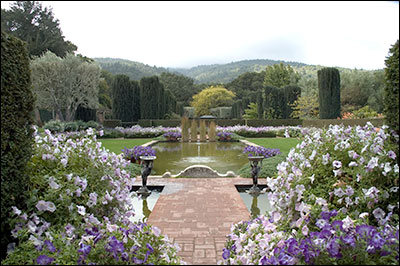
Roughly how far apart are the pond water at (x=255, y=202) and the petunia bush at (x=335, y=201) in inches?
56.6

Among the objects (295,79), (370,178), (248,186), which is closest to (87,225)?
(370,178)

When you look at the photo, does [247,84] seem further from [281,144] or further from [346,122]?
[281,144]

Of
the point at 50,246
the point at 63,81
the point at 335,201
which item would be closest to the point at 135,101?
the point at 63,81

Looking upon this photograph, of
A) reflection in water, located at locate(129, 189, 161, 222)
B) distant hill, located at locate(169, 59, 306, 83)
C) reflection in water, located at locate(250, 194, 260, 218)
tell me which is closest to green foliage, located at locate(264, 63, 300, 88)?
distant hill, located at locate(169, 59, 306, 83)

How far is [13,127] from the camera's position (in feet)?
6.72

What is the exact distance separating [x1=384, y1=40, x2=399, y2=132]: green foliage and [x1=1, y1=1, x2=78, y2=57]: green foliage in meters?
26.2

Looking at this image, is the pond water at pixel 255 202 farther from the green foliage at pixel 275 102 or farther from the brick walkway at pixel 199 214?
the green foliage at pixel 275 102

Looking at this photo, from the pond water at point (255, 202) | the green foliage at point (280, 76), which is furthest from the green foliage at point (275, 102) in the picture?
the pond water at point (255, 202)

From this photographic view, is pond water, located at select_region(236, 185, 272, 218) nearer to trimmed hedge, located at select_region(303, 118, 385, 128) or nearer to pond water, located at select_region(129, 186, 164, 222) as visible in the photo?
pond water, located at select_region(129, 186, 164, 222)

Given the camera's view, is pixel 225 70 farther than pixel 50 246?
Yes

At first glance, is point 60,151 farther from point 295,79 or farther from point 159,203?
point 295,79

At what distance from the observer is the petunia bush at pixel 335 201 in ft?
5.57

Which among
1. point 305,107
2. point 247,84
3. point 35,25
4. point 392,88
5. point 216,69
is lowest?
point 392,88

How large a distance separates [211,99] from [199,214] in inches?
1417
